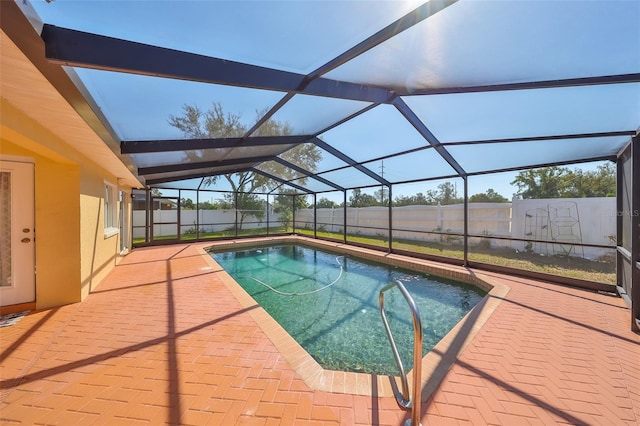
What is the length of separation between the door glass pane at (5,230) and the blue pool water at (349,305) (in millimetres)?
3420

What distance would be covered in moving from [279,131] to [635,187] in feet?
17.3

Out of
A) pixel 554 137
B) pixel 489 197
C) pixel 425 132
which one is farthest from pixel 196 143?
pixel 489 197

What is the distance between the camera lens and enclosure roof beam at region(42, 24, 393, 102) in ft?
5.16

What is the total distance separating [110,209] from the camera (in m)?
5.76

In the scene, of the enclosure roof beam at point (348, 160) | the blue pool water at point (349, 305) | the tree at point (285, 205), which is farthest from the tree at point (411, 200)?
the blue pool water at point (349, 305)

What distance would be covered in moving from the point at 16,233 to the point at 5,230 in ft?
0.37

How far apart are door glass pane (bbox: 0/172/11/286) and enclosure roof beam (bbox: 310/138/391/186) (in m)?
4.98

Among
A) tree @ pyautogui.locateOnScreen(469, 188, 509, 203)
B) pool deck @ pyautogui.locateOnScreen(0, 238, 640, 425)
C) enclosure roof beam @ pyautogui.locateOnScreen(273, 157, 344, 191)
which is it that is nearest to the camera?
pool deck @ pyautogui.locateOnScreen(0, 238, 640, 425)

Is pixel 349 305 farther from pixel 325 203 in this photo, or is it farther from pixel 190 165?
pixel 325 203

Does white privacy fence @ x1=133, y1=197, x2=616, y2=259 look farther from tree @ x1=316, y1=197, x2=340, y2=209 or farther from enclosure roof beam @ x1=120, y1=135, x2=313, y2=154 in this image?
enclosure roof beam @ x1=120, y1=135, x2=313, y2=154

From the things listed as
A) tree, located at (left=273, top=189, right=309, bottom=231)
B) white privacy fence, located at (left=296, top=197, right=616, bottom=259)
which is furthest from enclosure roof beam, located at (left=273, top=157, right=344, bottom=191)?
tree, located at (left=273, top=189, right=309, bottom=231)

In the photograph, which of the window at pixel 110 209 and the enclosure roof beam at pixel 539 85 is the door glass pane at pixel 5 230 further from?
the enclosure roof beam at pixel 539 85

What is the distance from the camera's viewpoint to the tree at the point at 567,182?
29.3 ft

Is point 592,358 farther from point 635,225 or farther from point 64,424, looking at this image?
point 64,424
